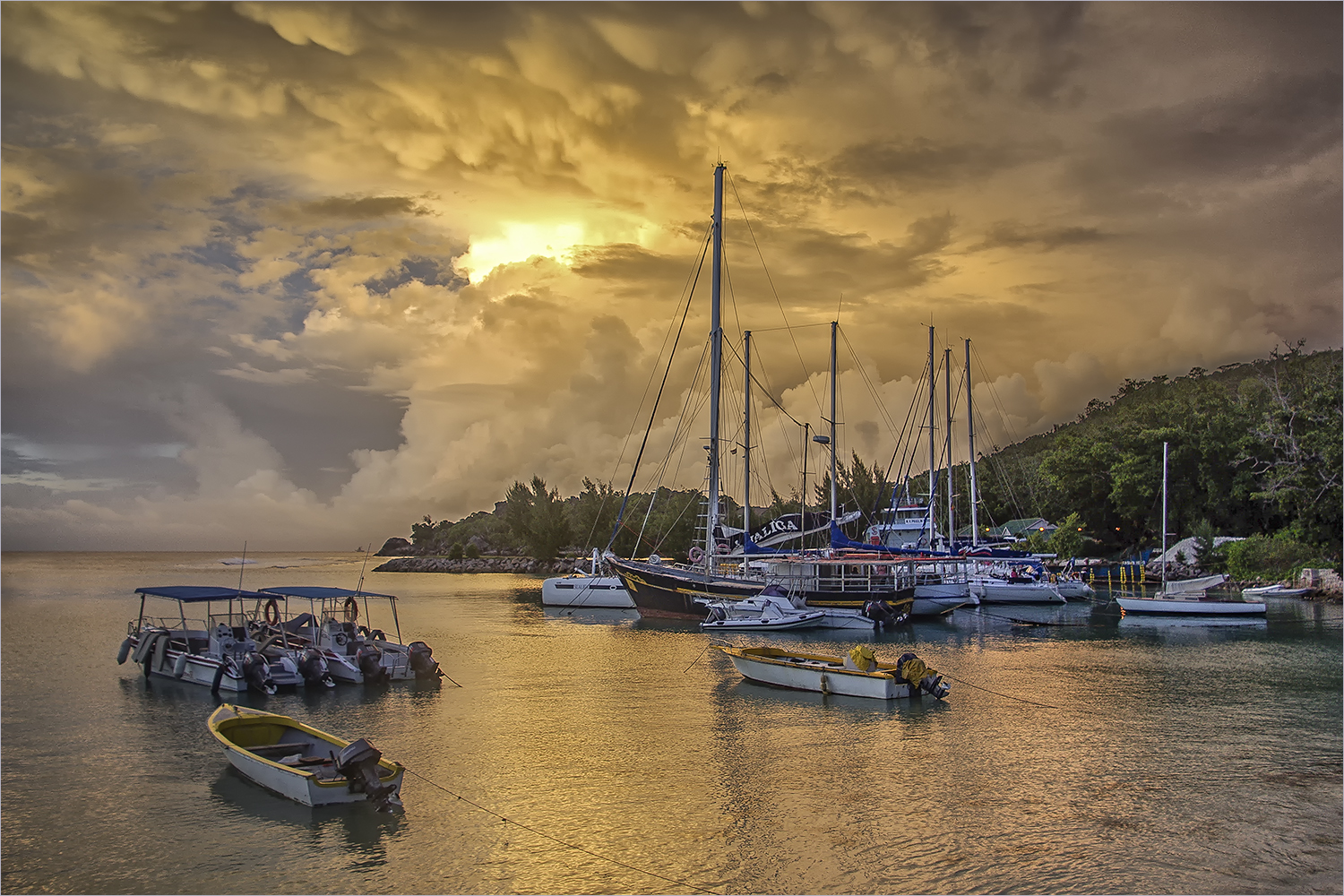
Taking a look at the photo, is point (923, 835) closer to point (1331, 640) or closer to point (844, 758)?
point (844, 758)

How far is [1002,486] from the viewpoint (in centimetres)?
12938

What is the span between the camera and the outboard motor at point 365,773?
55.3 feet

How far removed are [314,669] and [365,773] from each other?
48.3ft

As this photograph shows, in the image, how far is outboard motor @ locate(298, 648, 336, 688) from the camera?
30188 millimetres

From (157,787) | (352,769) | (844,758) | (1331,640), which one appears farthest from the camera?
(1331,640)

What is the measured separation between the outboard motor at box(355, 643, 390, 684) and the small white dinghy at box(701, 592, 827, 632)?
1776cm

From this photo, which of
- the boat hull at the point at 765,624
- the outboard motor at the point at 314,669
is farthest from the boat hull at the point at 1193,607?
the outboard motor at the point at 314,669

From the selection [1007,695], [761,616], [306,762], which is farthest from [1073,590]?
[306,762]

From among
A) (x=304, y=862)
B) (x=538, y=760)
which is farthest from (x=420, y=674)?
(x=304, y=862)

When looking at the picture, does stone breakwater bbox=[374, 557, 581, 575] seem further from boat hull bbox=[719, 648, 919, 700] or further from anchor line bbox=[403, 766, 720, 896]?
anchor line bbox=[403, 766, 720, 896]

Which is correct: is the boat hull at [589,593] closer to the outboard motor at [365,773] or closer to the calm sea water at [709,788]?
the calm sea water at [709,788]

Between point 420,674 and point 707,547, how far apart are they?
2493cm

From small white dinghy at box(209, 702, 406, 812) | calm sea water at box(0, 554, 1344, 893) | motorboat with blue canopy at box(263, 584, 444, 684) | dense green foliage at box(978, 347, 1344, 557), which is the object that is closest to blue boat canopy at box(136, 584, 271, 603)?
motorboat with blue canopy at box(263, 584, 444, 684)

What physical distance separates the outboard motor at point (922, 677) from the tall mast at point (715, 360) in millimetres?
26359
